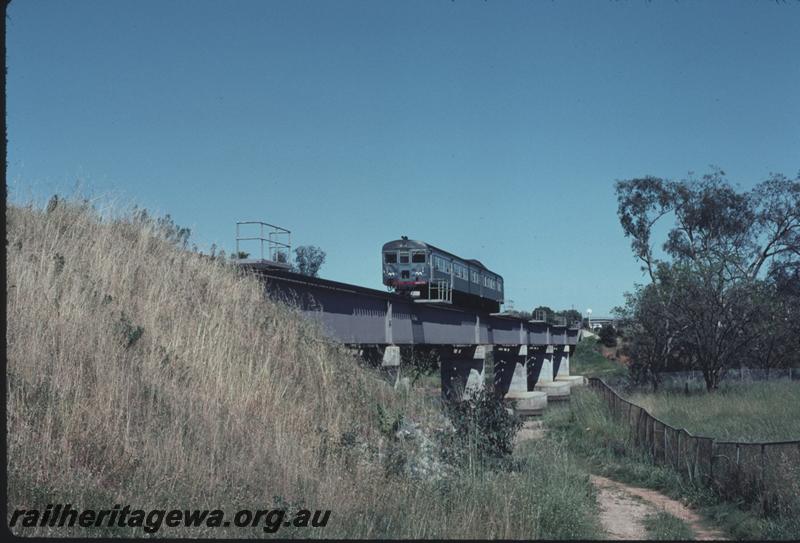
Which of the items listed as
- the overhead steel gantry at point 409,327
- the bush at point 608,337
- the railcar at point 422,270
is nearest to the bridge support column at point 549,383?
the overhead steel gantry at point 409,327

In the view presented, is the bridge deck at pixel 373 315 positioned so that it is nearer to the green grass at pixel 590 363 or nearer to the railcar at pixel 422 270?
the railcar at pixel 422 270

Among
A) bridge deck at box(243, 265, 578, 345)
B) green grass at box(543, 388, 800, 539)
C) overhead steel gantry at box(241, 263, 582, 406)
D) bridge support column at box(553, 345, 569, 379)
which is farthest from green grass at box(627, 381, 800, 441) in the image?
bridge support column at box(553, 345, 569, 379)

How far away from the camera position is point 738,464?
12.3 metres

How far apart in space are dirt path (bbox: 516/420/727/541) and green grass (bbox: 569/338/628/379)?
2254 inches

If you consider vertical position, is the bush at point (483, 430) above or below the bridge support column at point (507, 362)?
below

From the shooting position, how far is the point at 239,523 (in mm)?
6297

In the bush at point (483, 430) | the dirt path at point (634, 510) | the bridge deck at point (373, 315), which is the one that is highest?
the bridge deck at point (373, 315)

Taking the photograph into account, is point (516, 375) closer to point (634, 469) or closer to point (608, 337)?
point (634, 469)

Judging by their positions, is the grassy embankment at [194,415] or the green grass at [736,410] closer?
the grassy embankment at [194,415]

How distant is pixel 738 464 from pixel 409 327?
1230 cm

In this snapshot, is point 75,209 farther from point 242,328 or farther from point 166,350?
point 166,350

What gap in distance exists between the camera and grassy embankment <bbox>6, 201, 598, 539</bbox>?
22.1 ft

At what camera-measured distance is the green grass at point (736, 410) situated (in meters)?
18.5

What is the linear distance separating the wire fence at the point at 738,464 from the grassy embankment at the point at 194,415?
2291 mm
